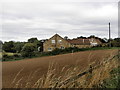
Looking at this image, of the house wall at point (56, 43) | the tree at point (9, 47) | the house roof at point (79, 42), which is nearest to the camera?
the tree at point (9, 47)

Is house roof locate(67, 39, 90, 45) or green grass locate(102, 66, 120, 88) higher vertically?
house roof locate(67, 39, 90, 45)

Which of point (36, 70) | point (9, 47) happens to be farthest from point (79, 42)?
point (36, 70)

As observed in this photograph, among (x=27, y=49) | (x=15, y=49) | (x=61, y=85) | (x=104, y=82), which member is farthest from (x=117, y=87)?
(x=15, y=49)

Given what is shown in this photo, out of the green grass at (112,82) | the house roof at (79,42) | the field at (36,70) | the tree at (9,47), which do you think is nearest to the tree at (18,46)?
the tree at (9,47)

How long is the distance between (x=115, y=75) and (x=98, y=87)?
1.51 m

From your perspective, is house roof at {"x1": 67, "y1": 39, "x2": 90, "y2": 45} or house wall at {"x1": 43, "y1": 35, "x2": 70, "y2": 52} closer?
house wall at {"x1": 43, "y1": 35, "x2": 70, "y2": 52}

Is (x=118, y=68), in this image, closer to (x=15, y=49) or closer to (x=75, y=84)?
(x=75, y=84)

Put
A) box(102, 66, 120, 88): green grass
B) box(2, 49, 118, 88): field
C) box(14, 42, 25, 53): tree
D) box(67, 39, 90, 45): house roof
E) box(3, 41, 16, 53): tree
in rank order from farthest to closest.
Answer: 1. box(67, 39, 90, 45): house roof
2. box(3, 41, 16, 53): tree
3. box(14, 42, 25, 53): tree
4. box(2, 49, 118, 88): field
5. box(102, 66, 120, 88): green grass

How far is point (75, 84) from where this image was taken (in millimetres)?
4508

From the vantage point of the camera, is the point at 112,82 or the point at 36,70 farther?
the point at 36,70

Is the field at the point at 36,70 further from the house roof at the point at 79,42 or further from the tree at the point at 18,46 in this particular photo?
the house roof at the point at 79,42

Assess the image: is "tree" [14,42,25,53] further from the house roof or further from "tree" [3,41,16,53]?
the house roof

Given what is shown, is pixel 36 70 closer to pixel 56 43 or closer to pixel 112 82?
pixel 112 82

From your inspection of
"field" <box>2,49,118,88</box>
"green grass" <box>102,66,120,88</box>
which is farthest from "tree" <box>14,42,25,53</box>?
"green grass" <box>102,66,120,88</box>
